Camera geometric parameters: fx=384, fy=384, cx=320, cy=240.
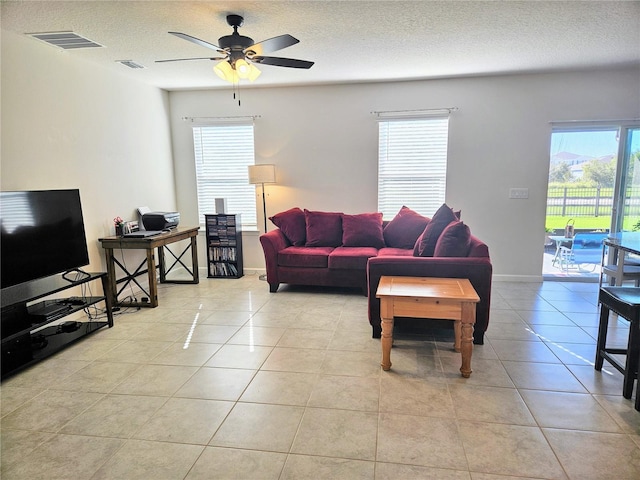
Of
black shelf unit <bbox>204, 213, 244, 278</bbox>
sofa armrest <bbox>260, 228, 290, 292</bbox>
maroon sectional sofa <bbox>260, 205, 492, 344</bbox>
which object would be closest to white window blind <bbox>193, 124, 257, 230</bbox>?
black shelf unit <bbox>204, 213, 244, 278</bbox>

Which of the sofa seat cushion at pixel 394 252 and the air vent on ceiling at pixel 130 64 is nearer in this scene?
the air vent on ceiling at pixel 130 64

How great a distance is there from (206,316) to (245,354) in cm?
105

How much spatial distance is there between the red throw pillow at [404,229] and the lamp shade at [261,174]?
5.52 ft

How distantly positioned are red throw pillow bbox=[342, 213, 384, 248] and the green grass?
2226 mm

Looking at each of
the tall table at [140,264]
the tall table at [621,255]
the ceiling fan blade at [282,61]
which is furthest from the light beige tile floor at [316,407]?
the ceiling fan blade at [282,61]

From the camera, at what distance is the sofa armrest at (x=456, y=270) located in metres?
3.05

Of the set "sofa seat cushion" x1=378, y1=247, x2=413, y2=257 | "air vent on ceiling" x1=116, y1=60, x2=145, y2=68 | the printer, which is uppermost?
"air vent on ceiling" x1=116, y1=60, x2=145, y2=68

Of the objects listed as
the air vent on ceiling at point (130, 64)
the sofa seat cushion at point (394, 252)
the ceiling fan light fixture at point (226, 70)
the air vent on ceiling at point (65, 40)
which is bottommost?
the sofa seat cushion at point (394, 252)

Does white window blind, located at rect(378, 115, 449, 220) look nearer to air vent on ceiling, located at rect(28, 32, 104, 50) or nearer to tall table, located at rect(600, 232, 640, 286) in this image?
tall table, located at rect(600, 232, 640, 286)

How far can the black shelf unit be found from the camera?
5.30 m

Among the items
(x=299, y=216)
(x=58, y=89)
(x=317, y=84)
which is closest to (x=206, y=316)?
(x=299, y=216)

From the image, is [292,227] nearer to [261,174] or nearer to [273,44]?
[261,174]

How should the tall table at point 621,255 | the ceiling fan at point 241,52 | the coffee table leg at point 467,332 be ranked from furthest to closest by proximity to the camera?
the tall table at point 621,255, the ceiling fan at point 241,52, the coffee table leg at point 467,332

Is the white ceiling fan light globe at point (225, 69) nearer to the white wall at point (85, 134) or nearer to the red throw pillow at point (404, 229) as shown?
the white wall at point (85, 134)
